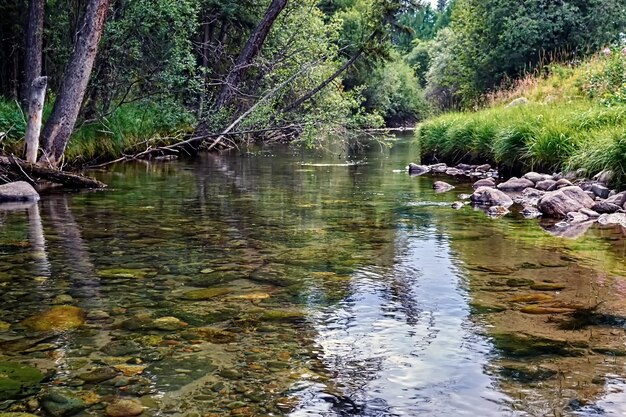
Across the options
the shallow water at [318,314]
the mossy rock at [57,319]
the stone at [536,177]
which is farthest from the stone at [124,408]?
the stone at [536,177]

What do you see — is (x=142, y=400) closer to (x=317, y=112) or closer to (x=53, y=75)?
(x=317, y=112)

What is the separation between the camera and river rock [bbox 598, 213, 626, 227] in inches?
267

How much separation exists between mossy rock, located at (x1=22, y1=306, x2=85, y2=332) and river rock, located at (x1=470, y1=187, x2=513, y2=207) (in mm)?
6069

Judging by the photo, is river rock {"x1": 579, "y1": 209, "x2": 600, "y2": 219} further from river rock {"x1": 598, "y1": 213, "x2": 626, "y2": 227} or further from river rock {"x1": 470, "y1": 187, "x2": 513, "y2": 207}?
river rock {"x1": 470, "y1": 187, "x2": 513, "y2": 207}

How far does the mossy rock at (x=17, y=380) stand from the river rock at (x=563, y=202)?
6273mm

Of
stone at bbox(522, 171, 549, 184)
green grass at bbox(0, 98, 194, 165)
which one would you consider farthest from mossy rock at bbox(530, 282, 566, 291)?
green grass at bbox(0, 98, 194, 165)

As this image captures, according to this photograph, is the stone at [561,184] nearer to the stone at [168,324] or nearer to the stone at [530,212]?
the stone at [530,212]

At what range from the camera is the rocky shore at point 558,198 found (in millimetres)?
7227

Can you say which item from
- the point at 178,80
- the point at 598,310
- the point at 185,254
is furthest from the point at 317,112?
the point at 598,310

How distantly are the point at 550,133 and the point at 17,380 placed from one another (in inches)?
372

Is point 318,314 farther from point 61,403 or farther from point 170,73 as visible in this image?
point 170,73

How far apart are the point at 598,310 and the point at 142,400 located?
2689mm

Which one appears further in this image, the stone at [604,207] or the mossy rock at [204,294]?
the stone at [604,207]

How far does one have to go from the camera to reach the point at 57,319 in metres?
3.45
